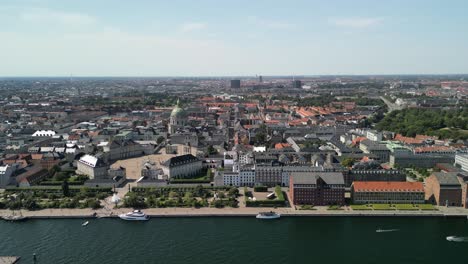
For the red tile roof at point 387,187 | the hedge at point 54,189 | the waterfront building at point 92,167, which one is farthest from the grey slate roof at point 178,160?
the red tile roof at point 387,187

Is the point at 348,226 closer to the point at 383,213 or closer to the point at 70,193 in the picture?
the point at 383,213

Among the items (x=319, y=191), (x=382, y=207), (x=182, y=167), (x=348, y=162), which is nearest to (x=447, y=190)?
(x=382, y=207)

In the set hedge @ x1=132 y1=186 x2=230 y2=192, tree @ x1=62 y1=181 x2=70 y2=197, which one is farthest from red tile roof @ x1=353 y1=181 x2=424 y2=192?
tree @ x1=62 y1=181 x2=70 y2=197

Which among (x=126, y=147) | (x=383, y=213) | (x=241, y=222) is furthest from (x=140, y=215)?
(x=126, y=147)

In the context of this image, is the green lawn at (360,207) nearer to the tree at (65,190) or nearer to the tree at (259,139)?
the tree at (65,190)

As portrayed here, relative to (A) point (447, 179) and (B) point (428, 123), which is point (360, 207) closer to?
(A) point (447, 179)

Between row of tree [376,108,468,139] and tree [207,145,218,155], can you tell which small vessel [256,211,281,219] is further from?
row of tree [376,108,468,139]
